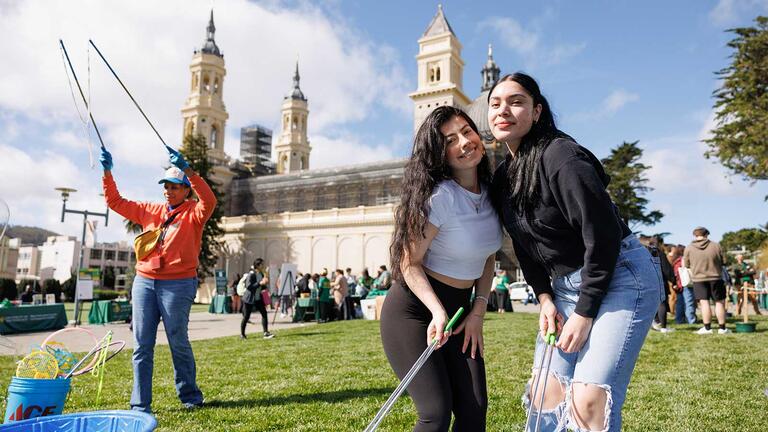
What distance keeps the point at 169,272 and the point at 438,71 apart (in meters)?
62.7

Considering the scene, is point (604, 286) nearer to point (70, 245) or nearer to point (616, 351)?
point (616, 351)

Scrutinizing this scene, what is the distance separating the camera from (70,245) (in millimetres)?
84562

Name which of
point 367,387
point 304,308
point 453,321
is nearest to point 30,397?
point 453,321

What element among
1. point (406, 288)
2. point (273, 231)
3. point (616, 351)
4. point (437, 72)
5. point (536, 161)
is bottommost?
point (616, 351)

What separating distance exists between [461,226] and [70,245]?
96.6 m

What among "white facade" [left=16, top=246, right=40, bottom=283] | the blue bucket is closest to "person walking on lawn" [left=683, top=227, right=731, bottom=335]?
the blue bucket

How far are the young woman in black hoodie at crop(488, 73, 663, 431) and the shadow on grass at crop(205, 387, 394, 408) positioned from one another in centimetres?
325

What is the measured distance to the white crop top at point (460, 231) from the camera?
8.46ft

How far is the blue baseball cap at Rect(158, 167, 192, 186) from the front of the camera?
5012 millimetres

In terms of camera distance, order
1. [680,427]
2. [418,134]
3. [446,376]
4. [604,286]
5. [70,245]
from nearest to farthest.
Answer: [604,286]
[446,376]
[418,134]
[680,427]
[70,245]

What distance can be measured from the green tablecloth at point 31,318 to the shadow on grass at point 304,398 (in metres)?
11.7

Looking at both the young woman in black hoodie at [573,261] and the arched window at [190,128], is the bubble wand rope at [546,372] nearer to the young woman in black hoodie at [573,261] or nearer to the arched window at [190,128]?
the young woman in black hoodie at [573,261]

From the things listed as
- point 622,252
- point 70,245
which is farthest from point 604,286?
point 70,245

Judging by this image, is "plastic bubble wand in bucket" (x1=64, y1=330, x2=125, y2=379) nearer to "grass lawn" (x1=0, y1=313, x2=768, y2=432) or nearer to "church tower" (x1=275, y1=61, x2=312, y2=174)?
"grass lawn" (x1=0, y1=313, x2=768, y2=432)
